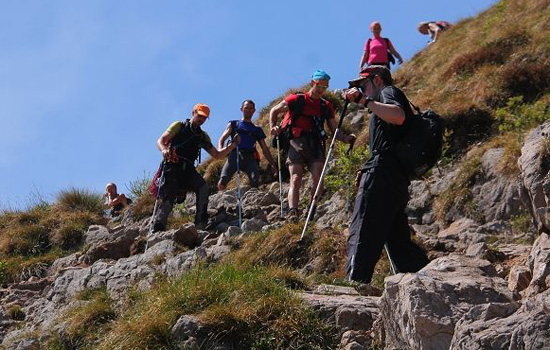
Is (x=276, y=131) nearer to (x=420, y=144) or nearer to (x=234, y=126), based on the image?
(x=234, y=126)

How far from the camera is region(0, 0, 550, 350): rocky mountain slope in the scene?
22.0 feet

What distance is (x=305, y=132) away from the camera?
14.2 meters

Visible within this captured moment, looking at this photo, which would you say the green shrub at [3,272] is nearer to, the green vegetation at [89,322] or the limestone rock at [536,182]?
the green vegetation at [89,322]

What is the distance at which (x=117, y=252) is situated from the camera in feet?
48.8

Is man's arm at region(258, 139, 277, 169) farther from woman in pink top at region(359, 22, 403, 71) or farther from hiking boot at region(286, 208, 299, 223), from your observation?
woman in pink top at region(359, 22, 403, 71)

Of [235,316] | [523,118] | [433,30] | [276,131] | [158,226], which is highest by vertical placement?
[433,30]

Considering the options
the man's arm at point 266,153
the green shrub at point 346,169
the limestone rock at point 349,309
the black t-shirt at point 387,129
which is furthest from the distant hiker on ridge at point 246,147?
the limestone rock at point 349,309

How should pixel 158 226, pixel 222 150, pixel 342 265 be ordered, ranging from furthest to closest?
1. pixel 222 150
2. pixel 158 226
3. pixel 342 265

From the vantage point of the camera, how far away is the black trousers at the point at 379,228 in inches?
351

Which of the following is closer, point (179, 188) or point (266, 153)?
point (179, 188)

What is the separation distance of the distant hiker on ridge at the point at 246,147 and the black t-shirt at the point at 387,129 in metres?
7.62

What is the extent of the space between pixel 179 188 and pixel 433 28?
15895 mm

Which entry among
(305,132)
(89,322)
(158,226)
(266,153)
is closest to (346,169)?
(305,132)

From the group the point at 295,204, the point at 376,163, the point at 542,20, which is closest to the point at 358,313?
the point at 376,163
